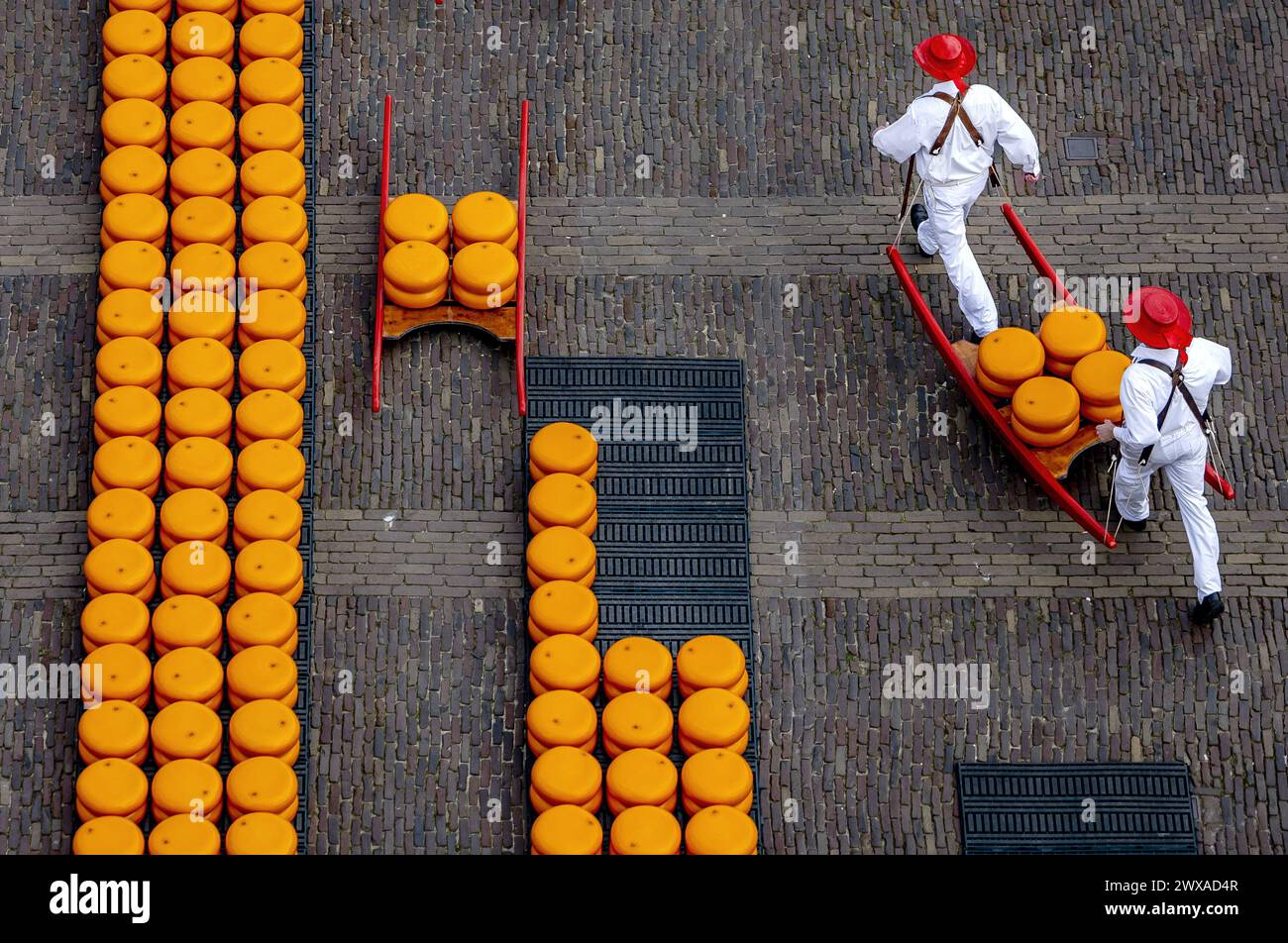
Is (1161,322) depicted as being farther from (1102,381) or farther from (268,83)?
(268,83)

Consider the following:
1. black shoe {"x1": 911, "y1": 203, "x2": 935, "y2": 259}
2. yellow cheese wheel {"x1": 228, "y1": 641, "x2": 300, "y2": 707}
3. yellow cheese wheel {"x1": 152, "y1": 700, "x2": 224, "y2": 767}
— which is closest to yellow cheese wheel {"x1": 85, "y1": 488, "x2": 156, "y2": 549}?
yellow cheese wheel {"x1": 228, "y1": 641, "x2": 300, "y2": 707}

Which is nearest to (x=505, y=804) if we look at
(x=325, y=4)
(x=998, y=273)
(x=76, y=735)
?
(x=76, y=735)

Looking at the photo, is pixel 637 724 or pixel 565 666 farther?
pixel 565 666

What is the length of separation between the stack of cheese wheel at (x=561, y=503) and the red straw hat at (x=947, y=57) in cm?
513

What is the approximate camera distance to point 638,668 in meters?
18.8

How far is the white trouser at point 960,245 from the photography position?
20.5 m

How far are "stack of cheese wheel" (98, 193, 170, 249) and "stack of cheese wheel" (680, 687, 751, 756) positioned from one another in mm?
6961

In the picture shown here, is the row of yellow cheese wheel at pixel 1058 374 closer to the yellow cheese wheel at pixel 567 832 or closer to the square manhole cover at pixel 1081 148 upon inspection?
the square manhole cover at pixel 1081 148

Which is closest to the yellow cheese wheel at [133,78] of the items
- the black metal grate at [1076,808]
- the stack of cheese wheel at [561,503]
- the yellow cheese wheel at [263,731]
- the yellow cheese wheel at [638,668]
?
Answer: the stack of cheese wheel at [561,503]

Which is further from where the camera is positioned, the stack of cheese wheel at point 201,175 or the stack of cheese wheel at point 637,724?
the stack of cheese wheel at point 201,175

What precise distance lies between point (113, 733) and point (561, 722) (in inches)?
152

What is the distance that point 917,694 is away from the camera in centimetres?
1958

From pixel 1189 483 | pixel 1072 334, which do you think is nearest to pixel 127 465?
pixel 1072 334
